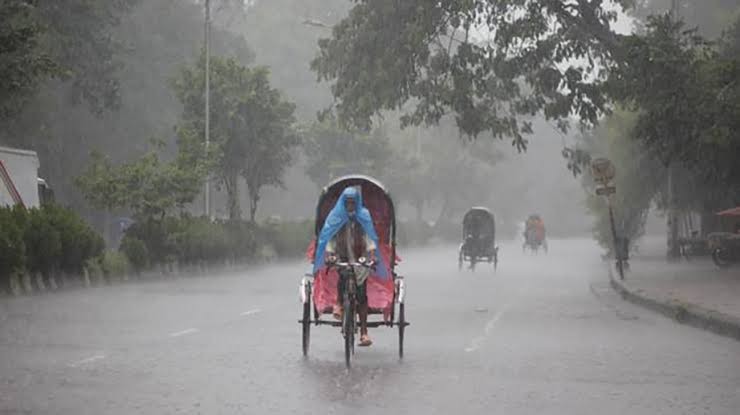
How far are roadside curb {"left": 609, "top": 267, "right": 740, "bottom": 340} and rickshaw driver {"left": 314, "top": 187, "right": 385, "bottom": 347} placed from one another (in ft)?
21.1

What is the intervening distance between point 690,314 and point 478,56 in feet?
41.3

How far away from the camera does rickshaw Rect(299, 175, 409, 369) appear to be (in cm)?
1352

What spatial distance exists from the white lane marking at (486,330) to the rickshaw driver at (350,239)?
1.97m

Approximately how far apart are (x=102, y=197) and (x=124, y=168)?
107 cm

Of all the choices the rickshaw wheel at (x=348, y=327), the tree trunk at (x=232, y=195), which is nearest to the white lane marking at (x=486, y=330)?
the rickshaw wheel at (x=348, y=327)

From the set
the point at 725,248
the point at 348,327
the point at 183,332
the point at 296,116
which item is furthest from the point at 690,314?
the point at 296,116

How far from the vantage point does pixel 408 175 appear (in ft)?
270

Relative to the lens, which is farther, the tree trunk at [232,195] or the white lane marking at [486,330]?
the tree trunk at [232,195]

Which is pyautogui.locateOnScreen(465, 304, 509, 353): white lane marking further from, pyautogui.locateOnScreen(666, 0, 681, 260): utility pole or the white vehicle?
pyautogui.locateOnScreen(666, 0, 681, 260): utility pole

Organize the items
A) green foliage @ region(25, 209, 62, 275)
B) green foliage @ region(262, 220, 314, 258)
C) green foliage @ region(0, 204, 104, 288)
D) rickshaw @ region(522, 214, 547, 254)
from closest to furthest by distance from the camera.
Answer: green foliage @ region(0, 204, 104, 288) < green foliage @ region(25, 209, 62, 275) < green foliage @ region(262, 220, 314, 258) < rickshaw @ region(522, 214, 547, 254)

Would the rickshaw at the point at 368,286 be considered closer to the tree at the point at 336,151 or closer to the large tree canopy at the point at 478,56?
the large tree canopy at the point at 478,56

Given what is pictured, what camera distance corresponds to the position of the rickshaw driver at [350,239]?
13719 mm

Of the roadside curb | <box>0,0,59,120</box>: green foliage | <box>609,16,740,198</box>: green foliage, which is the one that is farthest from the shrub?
the roadside curb

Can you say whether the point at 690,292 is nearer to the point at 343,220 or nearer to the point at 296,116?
the point at 343,220
